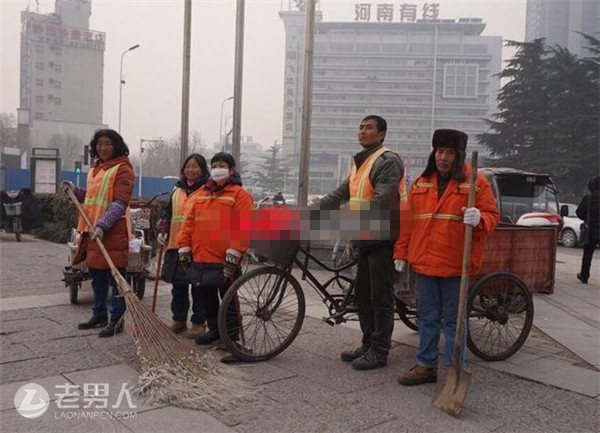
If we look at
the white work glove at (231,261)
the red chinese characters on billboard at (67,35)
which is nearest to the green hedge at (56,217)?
the white work glove at (231,261)

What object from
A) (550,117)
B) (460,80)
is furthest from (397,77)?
(550,117)

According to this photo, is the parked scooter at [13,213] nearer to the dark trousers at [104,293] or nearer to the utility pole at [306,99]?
the utility pole at [306,99]

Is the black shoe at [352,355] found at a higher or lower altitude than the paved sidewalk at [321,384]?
higher

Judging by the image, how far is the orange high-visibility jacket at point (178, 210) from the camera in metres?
5.17

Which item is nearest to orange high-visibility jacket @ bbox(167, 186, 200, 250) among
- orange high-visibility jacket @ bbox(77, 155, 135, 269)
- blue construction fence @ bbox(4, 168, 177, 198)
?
orange high-visibility jacket @ bbox(77, 155, 135, 269)

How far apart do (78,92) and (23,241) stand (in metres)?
90.9

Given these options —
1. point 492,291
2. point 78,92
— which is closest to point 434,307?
point 492,291

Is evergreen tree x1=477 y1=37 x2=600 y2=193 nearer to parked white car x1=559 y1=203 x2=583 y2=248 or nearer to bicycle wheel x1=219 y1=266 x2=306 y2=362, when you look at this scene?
parked white car x1=559 y1=203 x2=583 y2=248

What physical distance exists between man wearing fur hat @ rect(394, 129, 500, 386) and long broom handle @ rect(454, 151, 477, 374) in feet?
0.40

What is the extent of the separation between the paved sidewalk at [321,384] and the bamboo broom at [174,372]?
11cm

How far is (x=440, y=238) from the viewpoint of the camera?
4152 millimetres

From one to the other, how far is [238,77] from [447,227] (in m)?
9.58

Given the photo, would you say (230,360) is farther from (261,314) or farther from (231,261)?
(231,261)

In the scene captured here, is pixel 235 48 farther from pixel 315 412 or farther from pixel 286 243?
pixel 315 412
